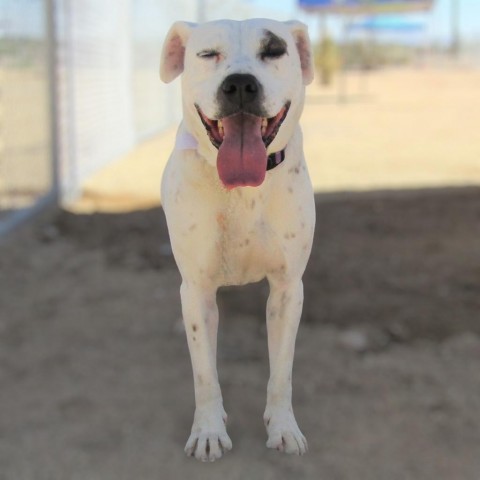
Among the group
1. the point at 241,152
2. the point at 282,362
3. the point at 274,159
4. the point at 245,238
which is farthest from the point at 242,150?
the point at 282,362

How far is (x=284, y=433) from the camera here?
3334 mm

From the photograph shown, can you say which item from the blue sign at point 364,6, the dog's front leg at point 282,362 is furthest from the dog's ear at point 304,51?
the blue sign at point 364,6

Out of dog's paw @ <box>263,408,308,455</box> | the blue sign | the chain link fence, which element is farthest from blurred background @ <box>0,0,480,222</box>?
the blue sign

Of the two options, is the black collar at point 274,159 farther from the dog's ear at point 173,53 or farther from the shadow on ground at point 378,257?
the shadow on ground at point 378,257

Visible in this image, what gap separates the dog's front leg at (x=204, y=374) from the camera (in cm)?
322

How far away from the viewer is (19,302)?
5.25 m

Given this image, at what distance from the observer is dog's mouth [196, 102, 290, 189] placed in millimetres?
2697

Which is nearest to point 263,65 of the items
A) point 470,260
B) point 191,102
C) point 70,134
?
point 191,102

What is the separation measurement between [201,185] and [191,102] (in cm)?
35

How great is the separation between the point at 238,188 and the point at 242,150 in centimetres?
32

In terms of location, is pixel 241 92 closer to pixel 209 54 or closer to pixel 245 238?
pixel 209 54

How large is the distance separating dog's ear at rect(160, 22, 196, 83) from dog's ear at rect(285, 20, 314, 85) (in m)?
0.40

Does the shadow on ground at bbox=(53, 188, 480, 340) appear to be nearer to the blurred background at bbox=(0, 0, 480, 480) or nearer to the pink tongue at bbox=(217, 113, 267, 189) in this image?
the blurred background at bbox=(0, 0, 480, 480)

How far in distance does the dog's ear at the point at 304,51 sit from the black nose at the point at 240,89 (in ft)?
1.59
